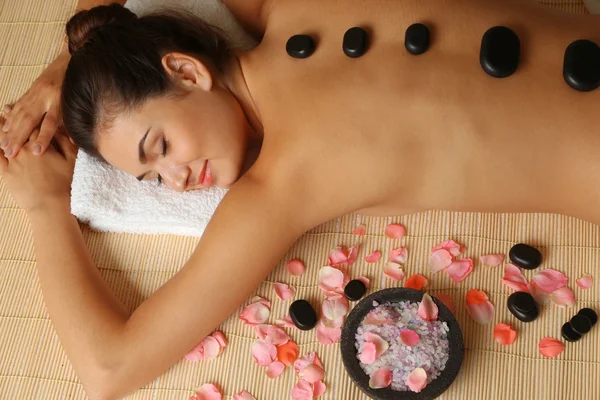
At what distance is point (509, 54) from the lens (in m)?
1.19

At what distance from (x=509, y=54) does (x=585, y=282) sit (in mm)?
543

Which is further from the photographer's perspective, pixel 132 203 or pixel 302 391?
pixel 132 203

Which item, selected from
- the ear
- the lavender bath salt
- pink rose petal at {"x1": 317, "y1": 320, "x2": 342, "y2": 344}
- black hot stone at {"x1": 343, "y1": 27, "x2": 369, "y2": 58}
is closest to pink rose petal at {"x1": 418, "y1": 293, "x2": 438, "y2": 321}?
the lavender bath salt

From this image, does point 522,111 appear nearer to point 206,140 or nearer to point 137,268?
point 206,140

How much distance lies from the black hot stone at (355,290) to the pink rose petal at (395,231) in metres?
0.15

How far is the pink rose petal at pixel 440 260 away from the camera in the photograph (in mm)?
1437

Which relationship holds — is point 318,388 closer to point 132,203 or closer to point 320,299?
point 320,299

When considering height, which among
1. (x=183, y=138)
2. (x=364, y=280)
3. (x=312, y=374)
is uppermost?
(x=183, y=138)

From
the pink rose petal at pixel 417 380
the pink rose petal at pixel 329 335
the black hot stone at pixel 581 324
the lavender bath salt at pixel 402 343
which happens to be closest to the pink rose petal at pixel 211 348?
the pink rose petal at pixel 329 335

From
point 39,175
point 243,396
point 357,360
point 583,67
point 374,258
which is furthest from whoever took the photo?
point 39,175

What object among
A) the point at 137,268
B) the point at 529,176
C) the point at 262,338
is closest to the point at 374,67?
the point at 529,176

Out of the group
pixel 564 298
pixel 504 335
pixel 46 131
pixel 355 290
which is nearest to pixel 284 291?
pixel 355 290

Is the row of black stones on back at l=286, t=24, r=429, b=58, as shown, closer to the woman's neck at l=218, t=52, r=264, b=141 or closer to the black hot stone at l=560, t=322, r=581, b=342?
the woman's neck at l=218, t=52, r=264, b=141

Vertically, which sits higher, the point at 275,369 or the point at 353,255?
the point at 353,255
